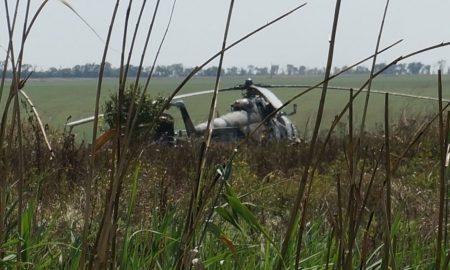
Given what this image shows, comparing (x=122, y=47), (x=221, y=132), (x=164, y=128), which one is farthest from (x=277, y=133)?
(x=122, y=47)

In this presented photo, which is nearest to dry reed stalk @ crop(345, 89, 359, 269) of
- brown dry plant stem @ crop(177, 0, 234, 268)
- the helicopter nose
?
brown dry plant stem @ crop(177, 0, 234, 268)

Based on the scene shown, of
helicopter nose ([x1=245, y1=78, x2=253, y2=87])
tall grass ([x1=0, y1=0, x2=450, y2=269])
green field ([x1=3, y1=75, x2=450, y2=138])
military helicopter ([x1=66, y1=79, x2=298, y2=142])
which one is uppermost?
tall grass ([x1=0, y1=0, x2=450, y2=269])

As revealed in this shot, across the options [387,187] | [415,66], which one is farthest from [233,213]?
[415,66]

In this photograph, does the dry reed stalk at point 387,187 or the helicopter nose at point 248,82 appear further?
the helicopter nose at point 248,82

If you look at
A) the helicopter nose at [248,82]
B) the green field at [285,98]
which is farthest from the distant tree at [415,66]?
the helicopter nose at [248,82]

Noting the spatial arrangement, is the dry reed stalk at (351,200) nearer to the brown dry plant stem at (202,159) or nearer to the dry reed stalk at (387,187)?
the dry reed stalk at (387,187)

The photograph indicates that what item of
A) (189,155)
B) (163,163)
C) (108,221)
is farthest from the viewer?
(189,155)

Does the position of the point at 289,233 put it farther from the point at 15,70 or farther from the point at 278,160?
the point at 278,160

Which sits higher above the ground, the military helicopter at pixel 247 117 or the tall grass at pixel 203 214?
the tall grass at pixel 203 214

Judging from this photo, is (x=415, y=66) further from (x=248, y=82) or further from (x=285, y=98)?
(x=285, y=98)

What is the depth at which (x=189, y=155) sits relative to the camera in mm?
10828

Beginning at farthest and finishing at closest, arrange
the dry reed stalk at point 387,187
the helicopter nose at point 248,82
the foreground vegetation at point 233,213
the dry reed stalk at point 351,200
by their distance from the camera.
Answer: the helicopter nose at point 248,82, the foreground vegetation at point 233,213, the dry reed stalk at point 351,200, the dry reed stalk at point 387,187

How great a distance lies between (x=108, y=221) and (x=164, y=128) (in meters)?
14.2

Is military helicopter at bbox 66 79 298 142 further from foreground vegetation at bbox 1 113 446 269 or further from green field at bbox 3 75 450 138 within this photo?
foreground vegetation at bbox 1 113 446 269
